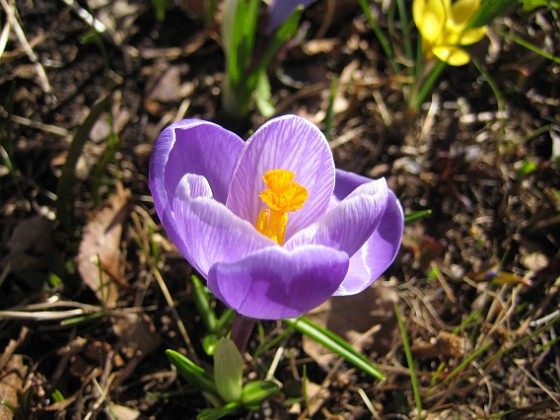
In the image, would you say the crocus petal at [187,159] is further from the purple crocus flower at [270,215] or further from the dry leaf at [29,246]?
the dry leaf at [29,246]

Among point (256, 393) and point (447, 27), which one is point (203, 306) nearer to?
point (256, 393)

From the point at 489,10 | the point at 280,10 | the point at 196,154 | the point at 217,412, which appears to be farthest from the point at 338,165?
the point at 217,412

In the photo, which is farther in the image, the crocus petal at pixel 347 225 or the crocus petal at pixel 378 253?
the crocus petal at pixel 378 253

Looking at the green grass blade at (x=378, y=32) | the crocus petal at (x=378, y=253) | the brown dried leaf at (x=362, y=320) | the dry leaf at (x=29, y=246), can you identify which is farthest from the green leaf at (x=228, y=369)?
the green grass blade at (x=378, y=32)

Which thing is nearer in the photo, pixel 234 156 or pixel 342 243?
pixel 342 243

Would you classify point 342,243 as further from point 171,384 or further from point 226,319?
point 171,384

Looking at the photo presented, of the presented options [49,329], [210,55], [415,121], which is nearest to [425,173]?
[415,121]
